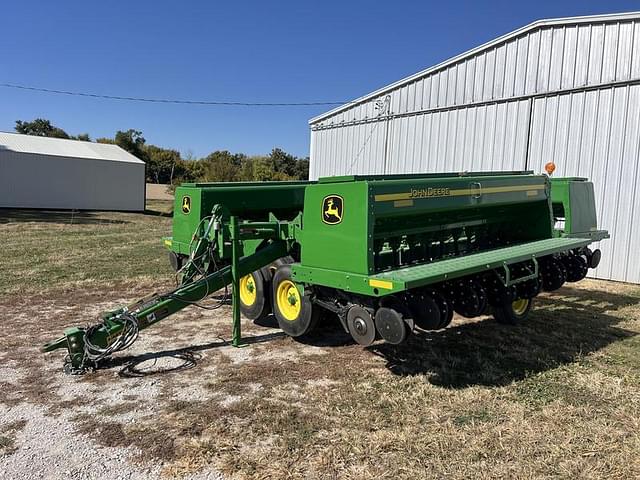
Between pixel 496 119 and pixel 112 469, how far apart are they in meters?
9.67

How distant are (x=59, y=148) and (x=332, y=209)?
2613cm

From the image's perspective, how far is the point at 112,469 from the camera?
3.15 m

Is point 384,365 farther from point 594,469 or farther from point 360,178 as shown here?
point 594,469

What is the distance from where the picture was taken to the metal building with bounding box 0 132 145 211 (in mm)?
24562

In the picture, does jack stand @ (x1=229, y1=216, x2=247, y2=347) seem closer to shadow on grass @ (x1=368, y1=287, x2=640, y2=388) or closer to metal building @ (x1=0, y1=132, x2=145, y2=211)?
shadow on grass @ (x1=368, y1=287, x2=640, y2=388)

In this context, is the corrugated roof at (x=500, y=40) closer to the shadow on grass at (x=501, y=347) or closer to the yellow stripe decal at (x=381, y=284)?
the shadow on grass at (x=501, y=347)

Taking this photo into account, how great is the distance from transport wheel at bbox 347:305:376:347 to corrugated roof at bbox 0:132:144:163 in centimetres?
2480

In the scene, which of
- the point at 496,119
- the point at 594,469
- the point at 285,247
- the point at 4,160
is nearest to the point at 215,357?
the point at 285,247

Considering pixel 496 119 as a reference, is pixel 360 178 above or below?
below

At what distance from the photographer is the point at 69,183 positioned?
26.0m

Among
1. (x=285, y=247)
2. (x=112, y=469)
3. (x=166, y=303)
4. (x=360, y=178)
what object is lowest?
(x=112, y=469)

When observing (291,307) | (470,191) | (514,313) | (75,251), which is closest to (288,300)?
(291,307)

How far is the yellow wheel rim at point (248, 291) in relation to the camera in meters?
6.28

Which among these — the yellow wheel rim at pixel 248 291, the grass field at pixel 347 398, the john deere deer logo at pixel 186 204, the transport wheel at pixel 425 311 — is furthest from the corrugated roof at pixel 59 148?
the transport wheel at pixel 425 311
